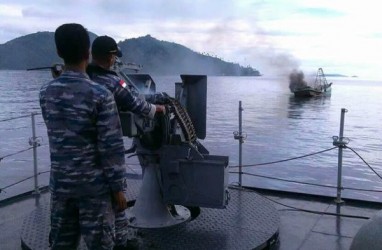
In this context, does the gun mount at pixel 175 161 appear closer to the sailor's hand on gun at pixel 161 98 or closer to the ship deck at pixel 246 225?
the sailor's hand on gun at pixel 161 98

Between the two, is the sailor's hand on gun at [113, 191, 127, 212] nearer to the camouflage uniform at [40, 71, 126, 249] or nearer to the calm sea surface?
the camouflage uniform at [40, 71, 126, 249]

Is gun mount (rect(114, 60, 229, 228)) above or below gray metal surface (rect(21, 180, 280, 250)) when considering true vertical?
above

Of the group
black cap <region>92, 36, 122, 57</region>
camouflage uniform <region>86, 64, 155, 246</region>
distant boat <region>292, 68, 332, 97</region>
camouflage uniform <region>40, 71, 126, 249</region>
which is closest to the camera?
camouflage uniform <region>40, 71, 126, 249</region>

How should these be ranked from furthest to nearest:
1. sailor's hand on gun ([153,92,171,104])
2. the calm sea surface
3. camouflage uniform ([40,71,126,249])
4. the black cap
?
the calm sea surface < sailor's hand on gun ([153,92,171,104]) < the black cap < camouflage uniform ([40,71,126,249])

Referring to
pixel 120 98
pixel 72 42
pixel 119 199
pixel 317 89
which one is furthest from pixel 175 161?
pixel 317 89

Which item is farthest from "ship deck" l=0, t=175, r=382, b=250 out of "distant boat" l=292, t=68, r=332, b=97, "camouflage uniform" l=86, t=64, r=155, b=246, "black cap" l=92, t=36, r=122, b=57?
"distant boat" l=292, t=68, r=332, b=97

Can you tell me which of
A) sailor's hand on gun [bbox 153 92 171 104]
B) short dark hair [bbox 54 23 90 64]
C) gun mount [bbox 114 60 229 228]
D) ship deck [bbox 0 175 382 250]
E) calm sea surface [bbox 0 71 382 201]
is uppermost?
short dark hair [bbox 54 23 90 64]

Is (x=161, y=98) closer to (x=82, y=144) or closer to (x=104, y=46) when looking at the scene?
(x=104, y=46)

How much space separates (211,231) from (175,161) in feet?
2.54

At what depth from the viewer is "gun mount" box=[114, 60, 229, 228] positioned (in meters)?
4.29

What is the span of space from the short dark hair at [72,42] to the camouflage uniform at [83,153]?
0.32 feet

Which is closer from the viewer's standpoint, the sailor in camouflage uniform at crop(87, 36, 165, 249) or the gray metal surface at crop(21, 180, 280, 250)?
the sailor in camouflage uniform at crop(87, 36, 165, 249)

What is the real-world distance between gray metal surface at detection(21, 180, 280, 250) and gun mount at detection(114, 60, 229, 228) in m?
0.24

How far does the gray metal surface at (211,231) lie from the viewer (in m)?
4.11
